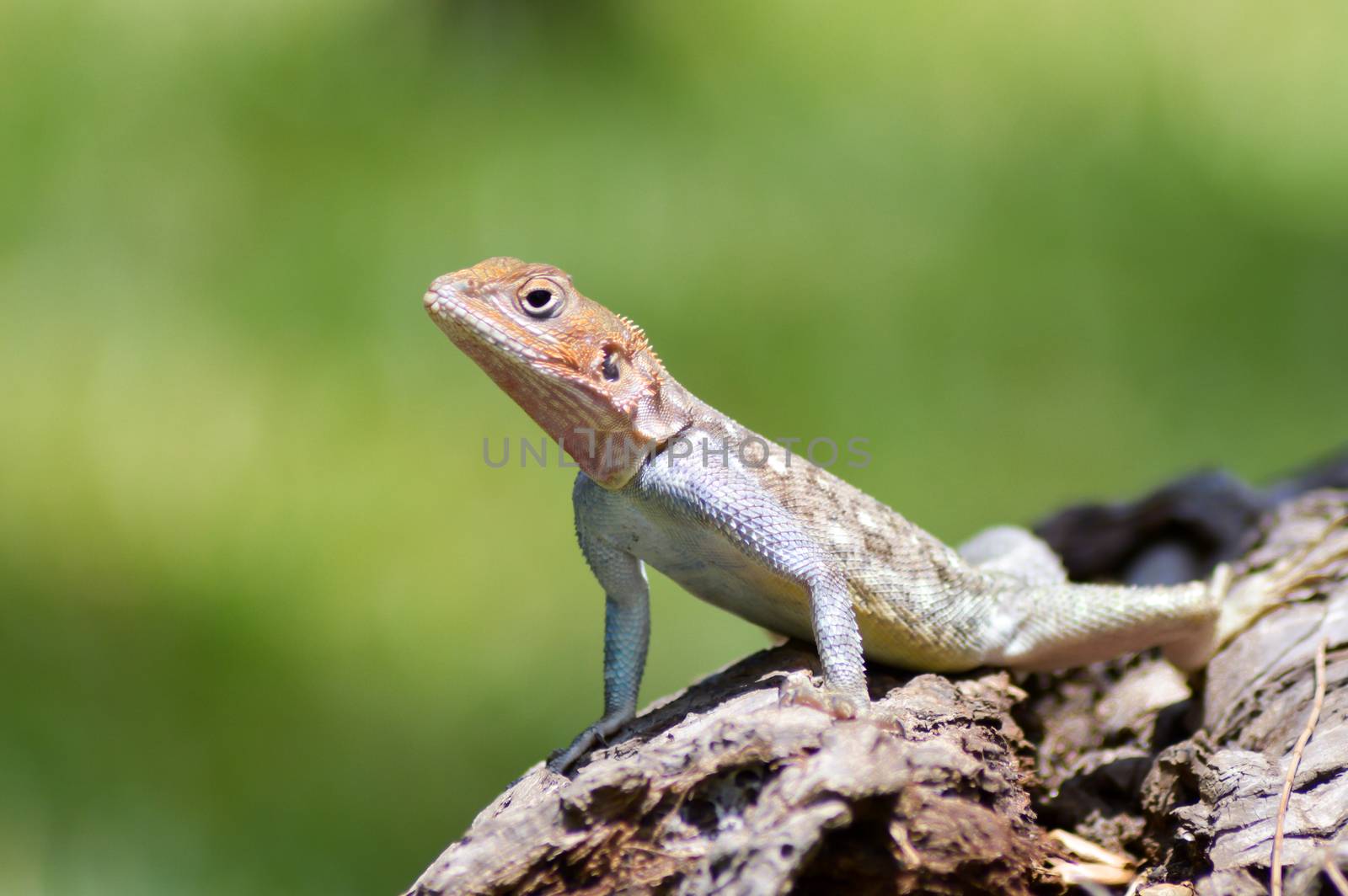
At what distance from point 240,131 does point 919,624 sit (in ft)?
15.7

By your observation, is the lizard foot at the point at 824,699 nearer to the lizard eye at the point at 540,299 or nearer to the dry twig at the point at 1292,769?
the dry twig at the point at 1292,769

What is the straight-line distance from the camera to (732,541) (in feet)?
8.46

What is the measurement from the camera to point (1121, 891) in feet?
8.24

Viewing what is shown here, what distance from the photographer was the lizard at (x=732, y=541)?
100 inches

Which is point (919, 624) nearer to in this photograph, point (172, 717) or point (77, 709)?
point (172, 717)

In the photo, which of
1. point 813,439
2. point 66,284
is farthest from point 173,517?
point 813,439

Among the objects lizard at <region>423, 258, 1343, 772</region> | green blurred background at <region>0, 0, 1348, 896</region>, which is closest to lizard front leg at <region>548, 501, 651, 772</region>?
lizard at <region>423, 258, 1343, 772</region>

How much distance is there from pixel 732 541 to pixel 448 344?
146 inches

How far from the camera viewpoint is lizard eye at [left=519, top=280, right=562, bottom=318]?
258cm

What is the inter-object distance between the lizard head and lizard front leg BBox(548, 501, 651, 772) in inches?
10.1

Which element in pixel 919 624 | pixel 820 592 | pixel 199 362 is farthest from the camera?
pixel 199 362

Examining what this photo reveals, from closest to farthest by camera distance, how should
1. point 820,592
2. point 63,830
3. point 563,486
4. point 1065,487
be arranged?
point 820,592 < point 63,830 < point 563,486 < point 1065,487

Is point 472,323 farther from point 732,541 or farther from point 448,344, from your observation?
point 448,344

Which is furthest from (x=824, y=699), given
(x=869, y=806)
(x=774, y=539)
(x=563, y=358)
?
(x=563, y=358)
